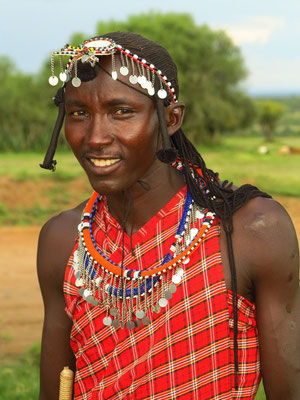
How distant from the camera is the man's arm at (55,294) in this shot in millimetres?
2314

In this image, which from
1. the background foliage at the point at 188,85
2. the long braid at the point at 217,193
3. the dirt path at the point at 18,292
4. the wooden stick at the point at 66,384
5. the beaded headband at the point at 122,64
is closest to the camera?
the beaded headband at the point at 122,64

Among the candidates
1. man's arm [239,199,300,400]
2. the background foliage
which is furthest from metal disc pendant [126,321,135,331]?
the background foliage

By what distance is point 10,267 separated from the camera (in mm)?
8008

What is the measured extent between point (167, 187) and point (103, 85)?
45cm

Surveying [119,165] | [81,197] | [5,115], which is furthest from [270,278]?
[5,115]

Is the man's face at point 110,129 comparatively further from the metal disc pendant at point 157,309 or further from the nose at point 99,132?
the metal disc pendant at point 157,309

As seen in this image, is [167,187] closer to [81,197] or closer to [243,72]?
[81,197]

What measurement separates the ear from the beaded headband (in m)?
0.06

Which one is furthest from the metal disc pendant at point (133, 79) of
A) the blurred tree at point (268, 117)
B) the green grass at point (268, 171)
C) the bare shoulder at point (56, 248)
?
the blurred tree at point (268, 117)

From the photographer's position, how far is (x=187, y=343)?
6.70 ft

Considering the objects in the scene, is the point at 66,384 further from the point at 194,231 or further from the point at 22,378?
the point at 22,378

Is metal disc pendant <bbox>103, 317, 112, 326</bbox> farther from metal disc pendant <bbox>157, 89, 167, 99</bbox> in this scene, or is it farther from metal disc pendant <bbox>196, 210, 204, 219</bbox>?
metal disc pendant <bbox>157, 89, 167, 99</bbox>

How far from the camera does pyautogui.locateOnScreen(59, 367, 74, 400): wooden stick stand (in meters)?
2.25

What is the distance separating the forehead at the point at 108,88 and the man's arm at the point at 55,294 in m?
0.62
